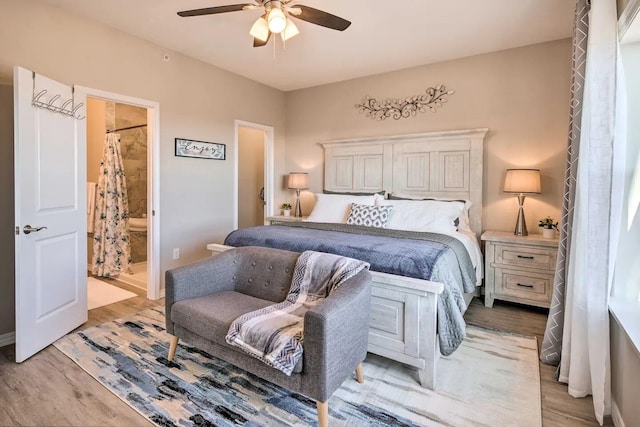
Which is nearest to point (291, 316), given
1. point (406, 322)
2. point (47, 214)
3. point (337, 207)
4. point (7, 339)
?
point (406, 322)

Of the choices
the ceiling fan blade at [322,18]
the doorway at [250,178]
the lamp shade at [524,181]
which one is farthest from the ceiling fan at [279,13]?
the doorway at [250,178]

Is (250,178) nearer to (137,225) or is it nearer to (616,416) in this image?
(137,225)

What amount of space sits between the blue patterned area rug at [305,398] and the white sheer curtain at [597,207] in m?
0.33

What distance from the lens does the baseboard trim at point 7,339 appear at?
2492mm

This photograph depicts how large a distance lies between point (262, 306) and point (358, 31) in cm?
257

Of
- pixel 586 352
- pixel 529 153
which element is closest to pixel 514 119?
pixel 529 153

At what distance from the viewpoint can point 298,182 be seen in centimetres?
476

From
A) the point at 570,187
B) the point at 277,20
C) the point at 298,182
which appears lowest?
the point at 570,187

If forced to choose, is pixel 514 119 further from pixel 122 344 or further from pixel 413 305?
pixel 122 344

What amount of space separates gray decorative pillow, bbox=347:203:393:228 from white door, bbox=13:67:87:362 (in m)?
2.43

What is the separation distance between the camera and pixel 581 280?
6.24 feet

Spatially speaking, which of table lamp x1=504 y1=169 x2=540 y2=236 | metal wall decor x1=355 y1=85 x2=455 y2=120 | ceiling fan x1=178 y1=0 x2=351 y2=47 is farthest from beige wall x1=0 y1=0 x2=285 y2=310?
table lamp x1=504 y1=169 x2=540 y2=236

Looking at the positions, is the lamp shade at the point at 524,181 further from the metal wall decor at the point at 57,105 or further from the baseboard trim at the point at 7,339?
the baseboard trim at the point at 7,339

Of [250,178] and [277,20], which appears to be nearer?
[277,20]
